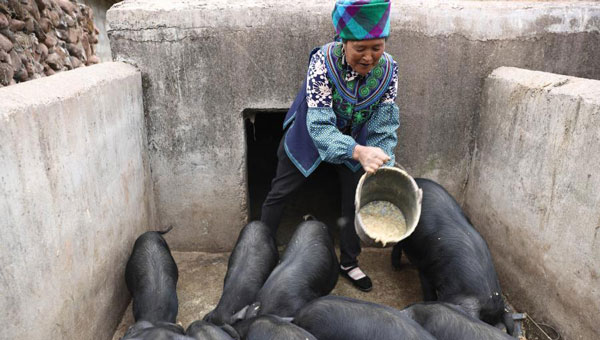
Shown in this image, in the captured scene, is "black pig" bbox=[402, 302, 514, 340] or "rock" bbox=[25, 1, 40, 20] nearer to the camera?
"black pig" bbox=[402, 302, 514, 340]

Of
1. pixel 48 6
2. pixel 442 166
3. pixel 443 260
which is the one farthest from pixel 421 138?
pixel 48 6

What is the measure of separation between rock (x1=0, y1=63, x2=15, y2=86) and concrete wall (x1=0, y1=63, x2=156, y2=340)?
5.67 ft

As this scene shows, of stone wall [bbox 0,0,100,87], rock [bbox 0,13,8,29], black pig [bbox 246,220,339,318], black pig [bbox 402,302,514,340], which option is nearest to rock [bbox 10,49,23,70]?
stone wall [bbox 0,0,100,87]

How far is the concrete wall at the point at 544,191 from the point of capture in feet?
8.31

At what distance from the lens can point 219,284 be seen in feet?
11.9

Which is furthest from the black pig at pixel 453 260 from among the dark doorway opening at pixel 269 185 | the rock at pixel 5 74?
the rock at pixel 5 74

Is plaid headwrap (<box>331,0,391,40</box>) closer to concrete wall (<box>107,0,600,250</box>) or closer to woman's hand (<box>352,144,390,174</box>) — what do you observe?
woman's hand (<box>352,144,390,174</box>)

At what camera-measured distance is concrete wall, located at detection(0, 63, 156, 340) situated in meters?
1.98

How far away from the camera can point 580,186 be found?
8.45 ft

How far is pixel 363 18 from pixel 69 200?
1.84 metres

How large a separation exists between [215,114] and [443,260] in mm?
2030

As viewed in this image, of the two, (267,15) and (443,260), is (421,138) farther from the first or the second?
(267,15)

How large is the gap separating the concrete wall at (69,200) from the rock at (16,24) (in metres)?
2.19

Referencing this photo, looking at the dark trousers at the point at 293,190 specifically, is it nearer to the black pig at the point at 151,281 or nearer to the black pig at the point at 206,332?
the black pig at the point at 151,281
